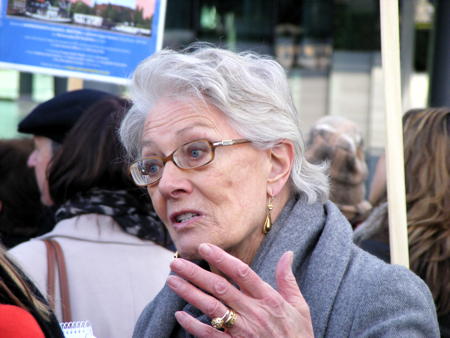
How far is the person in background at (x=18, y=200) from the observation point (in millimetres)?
3877

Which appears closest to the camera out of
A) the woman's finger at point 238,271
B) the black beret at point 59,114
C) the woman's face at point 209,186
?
the woman's finger at point 238,271

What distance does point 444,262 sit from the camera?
9.14 feet

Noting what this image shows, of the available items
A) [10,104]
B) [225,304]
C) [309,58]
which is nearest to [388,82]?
[225,304]

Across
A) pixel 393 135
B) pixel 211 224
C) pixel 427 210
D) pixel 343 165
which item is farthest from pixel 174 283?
pixel 343 165

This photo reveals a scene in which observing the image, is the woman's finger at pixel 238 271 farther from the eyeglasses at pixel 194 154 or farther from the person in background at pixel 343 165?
the person in background at pixel 343 165

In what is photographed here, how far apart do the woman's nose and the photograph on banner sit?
52.4 inches

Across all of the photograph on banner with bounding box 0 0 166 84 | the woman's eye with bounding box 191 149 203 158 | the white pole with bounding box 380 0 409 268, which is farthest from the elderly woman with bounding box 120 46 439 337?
the photograph on banner with bounding box 0 0 166 84

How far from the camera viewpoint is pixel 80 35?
133 inches

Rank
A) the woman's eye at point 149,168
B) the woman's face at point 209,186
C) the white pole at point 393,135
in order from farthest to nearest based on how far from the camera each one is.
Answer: the white pole at point 393,135, the woman's eye at point 149,168, the woman's face at point 209,186

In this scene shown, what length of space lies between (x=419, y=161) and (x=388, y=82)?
25.3 inches

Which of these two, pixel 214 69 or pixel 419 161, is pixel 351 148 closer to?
pixel 419 161

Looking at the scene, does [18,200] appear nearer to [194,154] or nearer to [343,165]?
[343,165]

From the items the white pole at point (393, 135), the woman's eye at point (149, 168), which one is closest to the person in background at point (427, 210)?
the white pole at point (393, 135)

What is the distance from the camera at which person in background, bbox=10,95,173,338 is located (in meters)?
2.74
